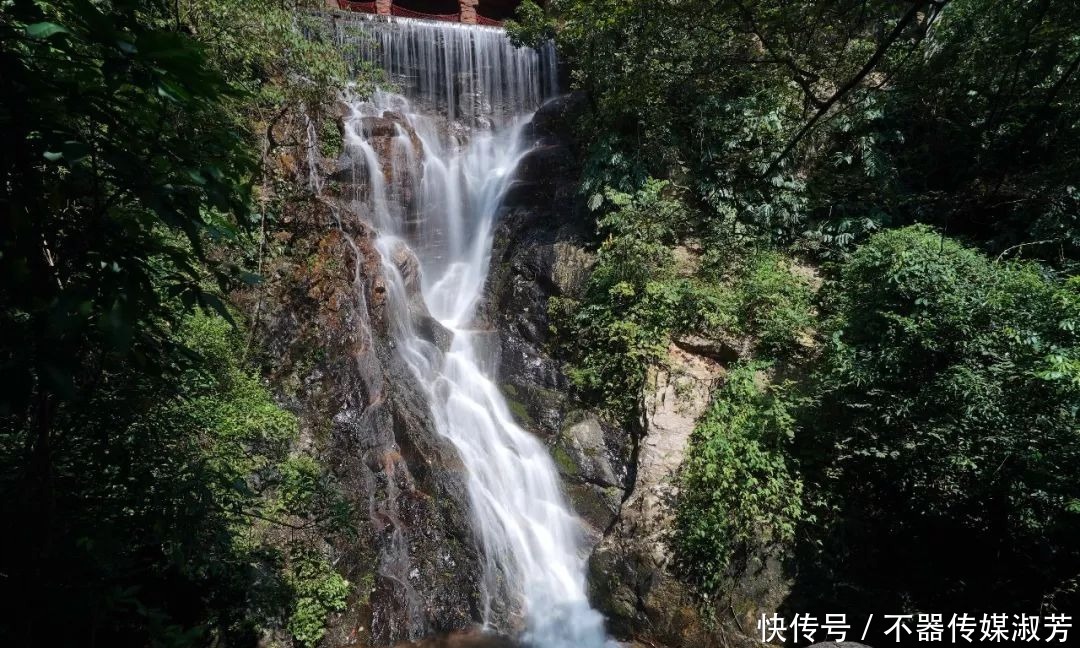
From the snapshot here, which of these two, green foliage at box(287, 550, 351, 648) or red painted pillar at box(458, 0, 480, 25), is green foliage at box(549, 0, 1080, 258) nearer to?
green foliage at box(287, 550, 351, 648)

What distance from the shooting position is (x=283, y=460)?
6.65 meters

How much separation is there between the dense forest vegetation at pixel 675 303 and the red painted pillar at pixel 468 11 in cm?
1078

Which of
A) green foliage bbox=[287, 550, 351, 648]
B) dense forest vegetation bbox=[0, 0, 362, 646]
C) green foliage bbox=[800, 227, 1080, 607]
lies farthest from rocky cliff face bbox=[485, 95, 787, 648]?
dense forest vegetation bbox=[0, 0, 362, 646]

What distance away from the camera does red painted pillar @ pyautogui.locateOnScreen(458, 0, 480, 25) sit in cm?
2262

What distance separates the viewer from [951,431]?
548 centimetres

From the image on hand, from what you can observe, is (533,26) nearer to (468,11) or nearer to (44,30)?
(468,11)

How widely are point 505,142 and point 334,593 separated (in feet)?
40.0

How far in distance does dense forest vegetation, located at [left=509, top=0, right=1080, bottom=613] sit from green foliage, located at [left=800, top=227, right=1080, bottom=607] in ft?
0.07

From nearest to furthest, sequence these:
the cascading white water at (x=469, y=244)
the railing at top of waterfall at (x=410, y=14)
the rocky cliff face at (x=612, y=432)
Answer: the rocky cliff face at (x=612, y=432)
the cascading white water at (x=469, y=244)
the railing at top of waterfall at (x=410, y=14)

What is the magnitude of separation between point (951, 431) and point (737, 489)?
2434mm

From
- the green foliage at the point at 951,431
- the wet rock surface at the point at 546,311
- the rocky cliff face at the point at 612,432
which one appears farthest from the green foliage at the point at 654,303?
the green foliage at the point at 951,431

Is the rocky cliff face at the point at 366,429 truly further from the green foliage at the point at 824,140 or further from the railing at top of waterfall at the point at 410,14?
the railing at top of waterfall at the point at 410,14

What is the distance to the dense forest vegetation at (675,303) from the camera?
174cm

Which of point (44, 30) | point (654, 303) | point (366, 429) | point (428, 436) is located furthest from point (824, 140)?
point (44, 30)
